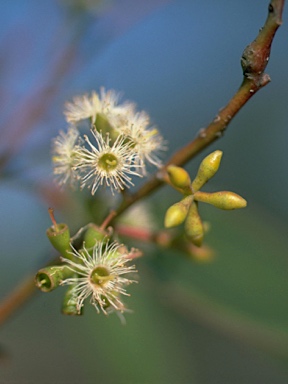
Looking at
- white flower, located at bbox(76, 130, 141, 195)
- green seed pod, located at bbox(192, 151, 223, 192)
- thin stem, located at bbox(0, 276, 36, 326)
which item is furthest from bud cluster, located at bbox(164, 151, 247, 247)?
thin stem, located at bbox(0, 276, 36, 326)

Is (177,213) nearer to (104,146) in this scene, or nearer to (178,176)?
(178,176)

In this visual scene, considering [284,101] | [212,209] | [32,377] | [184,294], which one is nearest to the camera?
[184,294]

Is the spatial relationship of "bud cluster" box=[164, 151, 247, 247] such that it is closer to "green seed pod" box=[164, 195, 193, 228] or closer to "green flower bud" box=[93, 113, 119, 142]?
"green seed pod" box=[164, 195, 193, 228]

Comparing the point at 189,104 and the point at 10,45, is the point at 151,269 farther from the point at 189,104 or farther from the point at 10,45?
the point at 189,104

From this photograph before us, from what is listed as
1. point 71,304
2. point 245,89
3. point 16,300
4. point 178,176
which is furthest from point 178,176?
point 16,300

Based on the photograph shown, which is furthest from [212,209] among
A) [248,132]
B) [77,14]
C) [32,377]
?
[248,132]
